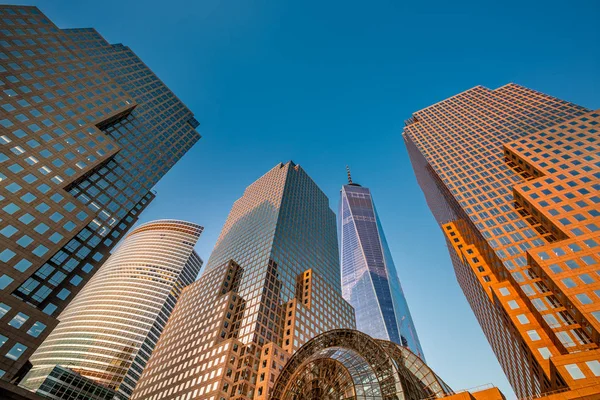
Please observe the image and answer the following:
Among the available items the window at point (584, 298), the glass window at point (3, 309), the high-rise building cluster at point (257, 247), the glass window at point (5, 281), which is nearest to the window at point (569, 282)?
the high-rise building cluster at point (257, 247)

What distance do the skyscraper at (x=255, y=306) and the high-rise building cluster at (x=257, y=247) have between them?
0.58 metres

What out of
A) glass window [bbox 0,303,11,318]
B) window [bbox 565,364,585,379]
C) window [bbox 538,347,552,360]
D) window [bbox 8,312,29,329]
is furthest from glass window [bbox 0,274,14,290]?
window [bbox 538,347,552,360]

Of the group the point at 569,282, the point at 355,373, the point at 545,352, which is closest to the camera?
the point at 355,373

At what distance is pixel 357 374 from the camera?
3475cm

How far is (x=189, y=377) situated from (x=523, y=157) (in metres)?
94.8

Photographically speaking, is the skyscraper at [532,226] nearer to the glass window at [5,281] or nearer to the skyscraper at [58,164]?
the glass window at [5,281]

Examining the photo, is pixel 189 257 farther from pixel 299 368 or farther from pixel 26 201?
pixel 299 368

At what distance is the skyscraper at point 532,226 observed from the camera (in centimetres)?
4625

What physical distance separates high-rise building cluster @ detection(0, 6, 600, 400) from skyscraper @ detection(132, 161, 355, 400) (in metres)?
0.58

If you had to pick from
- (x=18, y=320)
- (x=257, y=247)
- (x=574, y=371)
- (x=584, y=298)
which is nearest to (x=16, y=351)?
(x=18, y=320)

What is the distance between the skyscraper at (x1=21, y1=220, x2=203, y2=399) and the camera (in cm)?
12644

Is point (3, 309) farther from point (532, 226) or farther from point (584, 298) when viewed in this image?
point (532, 226)

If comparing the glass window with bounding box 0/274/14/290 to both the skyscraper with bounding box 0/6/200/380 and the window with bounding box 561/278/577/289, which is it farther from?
the window with bounding box 561/278/577/289

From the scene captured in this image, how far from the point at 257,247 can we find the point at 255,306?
29.9 meters
